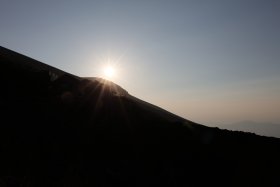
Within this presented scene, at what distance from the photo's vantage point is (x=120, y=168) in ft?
61.9

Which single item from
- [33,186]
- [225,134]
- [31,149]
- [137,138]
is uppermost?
[225,134]

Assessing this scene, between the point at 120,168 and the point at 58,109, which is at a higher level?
the point at 58,109

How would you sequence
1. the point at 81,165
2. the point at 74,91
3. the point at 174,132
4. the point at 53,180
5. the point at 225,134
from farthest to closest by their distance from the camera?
the point at 225,134
the point at 74,91
the point at 174,132
the point at 81,165
the point at 53,180

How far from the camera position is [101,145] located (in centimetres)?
2089

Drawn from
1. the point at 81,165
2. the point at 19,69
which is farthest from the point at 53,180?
the point at 19,69

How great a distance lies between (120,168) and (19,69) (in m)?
15.5

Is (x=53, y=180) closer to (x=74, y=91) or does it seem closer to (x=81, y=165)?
(x=81, y=165)

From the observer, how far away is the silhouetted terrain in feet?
54.1

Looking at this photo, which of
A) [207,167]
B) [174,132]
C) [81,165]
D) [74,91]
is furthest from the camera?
[74,91]

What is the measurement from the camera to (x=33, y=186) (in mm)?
13797

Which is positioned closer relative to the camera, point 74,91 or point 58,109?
point 58,109

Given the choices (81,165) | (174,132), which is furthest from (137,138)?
(81,165)

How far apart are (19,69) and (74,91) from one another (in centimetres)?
560

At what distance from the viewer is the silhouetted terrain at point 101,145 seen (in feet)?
54.1
